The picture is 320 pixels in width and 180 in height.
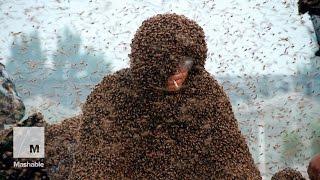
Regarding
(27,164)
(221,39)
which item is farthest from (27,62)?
(221,39)

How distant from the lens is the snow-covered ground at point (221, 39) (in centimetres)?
378

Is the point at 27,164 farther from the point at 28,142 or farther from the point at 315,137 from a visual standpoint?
the point at 315,137

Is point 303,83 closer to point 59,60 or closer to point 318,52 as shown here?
point 318,52

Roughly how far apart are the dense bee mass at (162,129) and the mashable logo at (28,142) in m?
0.82

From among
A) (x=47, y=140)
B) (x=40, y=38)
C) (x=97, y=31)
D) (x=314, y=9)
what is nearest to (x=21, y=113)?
(x=47, y=140)

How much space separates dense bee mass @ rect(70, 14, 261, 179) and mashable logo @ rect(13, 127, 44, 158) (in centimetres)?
82

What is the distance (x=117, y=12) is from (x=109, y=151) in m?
1.38

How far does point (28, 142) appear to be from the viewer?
3562 mm

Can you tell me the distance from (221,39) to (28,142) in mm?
1547

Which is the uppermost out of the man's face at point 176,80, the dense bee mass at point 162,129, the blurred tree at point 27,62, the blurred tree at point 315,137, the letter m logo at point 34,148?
the man's face at point 176,80

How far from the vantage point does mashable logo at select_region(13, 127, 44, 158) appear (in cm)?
356

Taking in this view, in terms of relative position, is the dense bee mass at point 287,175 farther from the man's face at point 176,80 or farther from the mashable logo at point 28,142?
the mashable logo at point 28,142

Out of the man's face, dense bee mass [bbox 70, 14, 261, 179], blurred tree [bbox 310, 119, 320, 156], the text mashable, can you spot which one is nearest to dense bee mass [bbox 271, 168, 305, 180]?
blurred tree [bbox 310, 119, 320, 156]

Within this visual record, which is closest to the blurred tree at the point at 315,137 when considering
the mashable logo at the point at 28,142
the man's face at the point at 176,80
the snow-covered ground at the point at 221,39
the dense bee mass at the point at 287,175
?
the snow-covered ground at the point at 221,39
